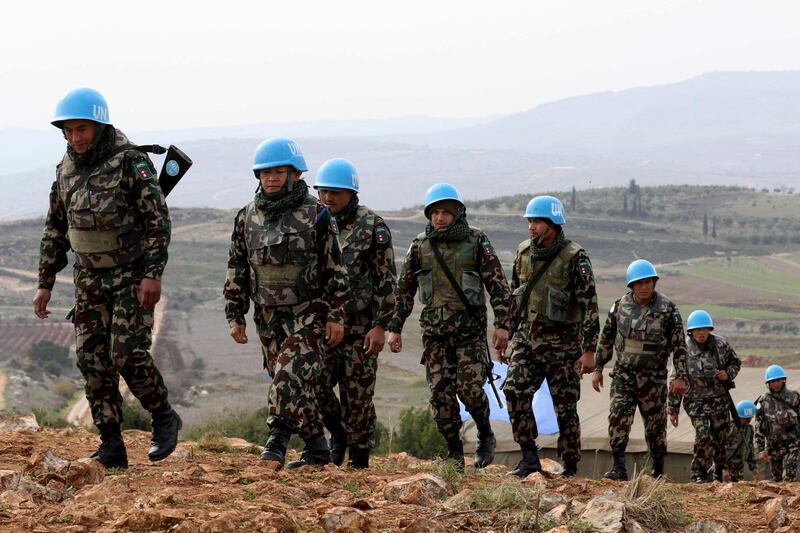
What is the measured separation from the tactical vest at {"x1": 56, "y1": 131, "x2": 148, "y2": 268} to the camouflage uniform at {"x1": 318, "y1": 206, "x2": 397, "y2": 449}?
1794mm

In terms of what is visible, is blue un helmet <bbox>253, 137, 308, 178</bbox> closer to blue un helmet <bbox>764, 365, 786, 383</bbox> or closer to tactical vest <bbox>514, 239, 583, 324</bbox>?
tactical vest <bbox>514, 239, 583, 324</bbox>

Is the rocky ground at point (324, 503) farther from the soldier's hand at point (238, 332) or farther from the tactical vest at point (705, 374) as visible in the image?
the tactical vest at point (705, 374)

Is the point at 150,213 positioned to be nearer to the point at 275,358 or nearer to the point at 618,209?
the point at 275,358

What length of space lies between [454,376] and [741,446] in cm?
684

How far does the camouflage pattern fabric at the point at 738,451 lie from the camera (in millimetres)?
14133

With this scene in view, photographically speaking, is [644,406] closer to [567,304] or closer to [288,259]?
[567,304]

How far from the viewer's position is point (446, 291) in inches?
355

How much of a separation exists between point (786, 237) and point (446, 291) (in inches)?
5451

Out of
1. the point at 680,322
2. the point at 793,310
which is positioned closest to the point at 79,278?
the point at 680,322

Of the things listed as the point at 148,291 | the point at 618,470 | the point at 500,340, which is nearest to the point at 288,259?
the point at 148,291

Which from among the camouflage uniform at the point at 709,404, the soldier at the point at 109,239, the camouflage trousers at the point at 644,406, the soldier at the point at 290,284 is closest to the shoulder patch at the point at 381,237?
the soldier at the point at 290,284

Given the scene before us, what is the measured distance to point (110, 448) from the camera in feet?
23.2

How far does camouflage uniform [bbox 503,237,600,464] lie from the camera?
9.17 metres

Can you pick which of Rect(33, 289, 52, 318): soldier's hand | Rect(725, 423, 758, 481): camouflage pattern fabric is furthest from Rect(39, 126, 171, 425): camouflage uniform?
Rect(725, 423, 758, 481): camouflage pattern fabric
